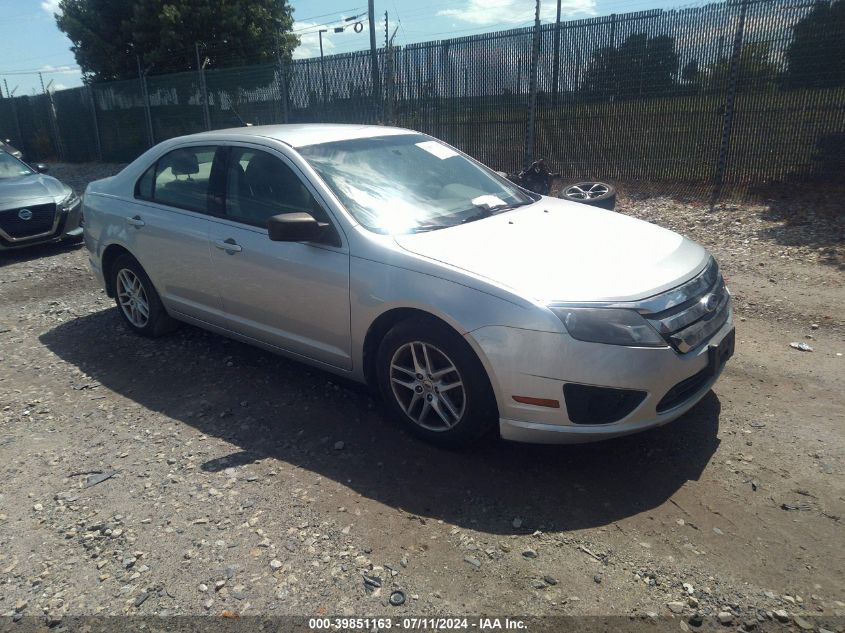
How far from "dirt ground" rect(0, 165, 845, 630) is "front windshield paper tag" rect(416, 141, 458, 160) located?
1.78m

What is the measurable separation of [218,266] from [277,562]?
7.49 ft

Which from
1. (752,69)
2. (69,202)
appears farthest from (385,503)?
(752,69)

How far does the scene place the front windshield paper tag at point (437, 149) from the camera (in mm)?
4678

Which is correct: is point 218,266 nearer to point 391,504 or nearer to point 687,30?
point 391,504

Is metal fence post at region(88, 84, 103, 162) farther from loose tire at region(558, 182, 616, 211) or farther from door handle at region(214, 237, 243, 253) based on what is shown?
door handle at region(214, 237, 243, 253)

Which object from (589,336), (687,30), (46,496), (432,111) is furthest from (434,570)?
(432,111)

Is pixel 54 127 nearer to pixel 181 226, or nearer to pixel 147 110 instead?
pixel 147 110

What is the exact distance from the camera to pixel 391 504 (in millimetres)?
3133

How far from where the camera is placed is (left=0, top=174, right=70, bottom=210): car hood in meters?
8.26

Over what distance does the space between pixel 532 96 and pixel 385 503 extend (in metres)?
9.03

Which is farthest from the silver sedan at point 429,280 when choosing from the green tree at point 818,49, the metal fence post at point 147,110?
the metal fence post at point 147,110

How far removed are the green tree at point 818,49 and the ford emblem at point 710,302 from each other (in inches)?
272

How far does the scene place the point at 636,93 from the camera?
9875 millimetres

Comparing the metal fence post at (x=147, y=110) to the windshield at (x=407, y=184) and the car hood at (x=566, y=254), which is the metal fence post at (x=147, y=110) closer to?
the windshield at (x=407, y=184)
